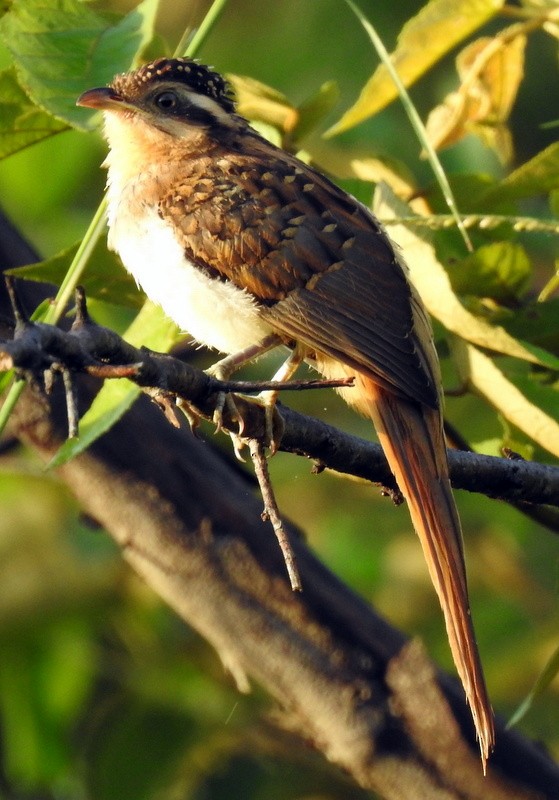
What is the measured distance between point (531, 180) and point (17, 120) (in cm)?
143

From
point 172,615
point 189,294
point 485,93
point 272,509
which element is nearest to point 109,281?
point 189,294

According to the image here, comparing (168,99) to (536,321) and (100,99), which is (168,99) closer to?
(100,99)

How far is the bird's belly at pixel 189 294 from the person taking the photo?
384 centimetres

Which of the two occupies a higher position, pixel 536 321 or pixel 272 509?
pixel 272 509

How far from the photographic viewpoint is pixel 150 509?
4.49 m

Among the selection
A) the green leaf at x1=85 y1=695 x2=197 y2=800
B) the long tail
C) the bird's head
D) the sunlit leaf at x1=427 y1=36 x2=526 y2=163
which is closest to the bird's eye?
the bird's head

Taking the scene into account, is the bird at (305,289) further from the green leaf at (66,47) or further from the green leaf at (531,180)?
the green leaf at (531,180)

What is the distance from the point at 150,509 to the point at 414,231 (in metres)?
1.24

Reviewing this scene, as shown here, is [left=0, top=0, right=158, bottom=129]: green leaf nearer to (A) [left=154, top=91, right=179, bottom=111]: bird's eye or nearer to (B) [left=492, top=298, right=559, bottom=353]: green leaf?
(A) [left=154, top=91, right=179, bottom=111]: bird's eye

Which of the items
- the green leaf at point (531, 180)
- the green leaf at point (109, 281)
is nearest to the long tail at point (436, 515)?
the green leaf at point (531, 180)

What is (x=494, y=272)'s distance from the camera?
407 cm

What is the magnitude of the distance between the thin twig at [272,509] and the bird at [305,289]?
506 mm

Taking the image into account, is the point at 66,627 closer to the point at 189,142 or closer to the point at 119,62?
the point at 189,142

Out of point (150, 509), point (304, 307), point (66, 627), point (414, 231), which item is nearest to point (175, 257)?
point (304, 307)
